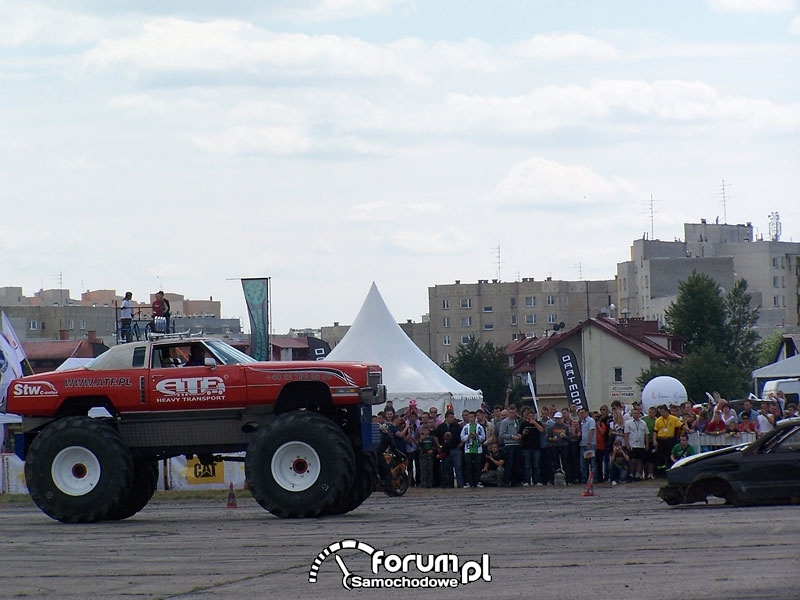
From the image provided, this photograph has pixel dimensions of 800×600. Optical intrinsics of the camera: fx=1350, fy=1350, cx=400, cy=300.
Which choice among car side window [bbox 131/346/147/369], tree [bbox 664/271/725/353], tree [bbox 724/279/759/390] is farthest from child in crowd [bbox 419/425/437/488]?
tree [bbox 664/271/725/353]

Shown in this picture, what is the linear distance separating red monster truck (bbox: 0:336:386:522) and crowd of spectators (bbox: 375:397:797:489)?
793 centimetres

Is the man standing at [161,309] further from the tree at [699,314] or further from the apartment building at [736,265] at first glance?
the apartment building at [736,265]

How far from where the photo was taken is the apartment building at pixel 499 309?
183000 mm

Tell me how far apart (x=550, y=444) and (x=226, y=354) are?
9.75m

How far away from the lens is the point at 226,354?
19234 millimetres

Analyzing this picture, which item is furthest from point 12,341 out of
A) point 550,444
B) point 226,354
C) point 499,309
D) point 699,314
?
point 499,309

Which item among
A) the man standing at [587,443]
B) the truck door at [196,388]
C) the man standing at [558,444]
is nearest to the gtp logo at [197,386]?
the truck door at [196,388]

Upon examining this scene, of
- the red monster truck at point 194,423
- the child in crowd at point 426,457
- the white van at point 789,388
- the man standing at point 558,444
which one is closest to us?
the red monster truck at point 194,423

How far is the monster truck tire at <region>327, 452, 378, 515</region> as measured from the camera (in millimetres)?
19125

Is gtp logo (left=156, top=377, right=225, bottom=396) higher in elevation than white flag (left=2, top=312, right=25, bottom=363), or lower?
lower

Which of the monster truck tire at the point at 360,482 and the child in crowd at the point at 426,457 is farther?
the child in crowd at the point at 426,457

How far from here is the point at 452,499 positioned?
2339 cm
